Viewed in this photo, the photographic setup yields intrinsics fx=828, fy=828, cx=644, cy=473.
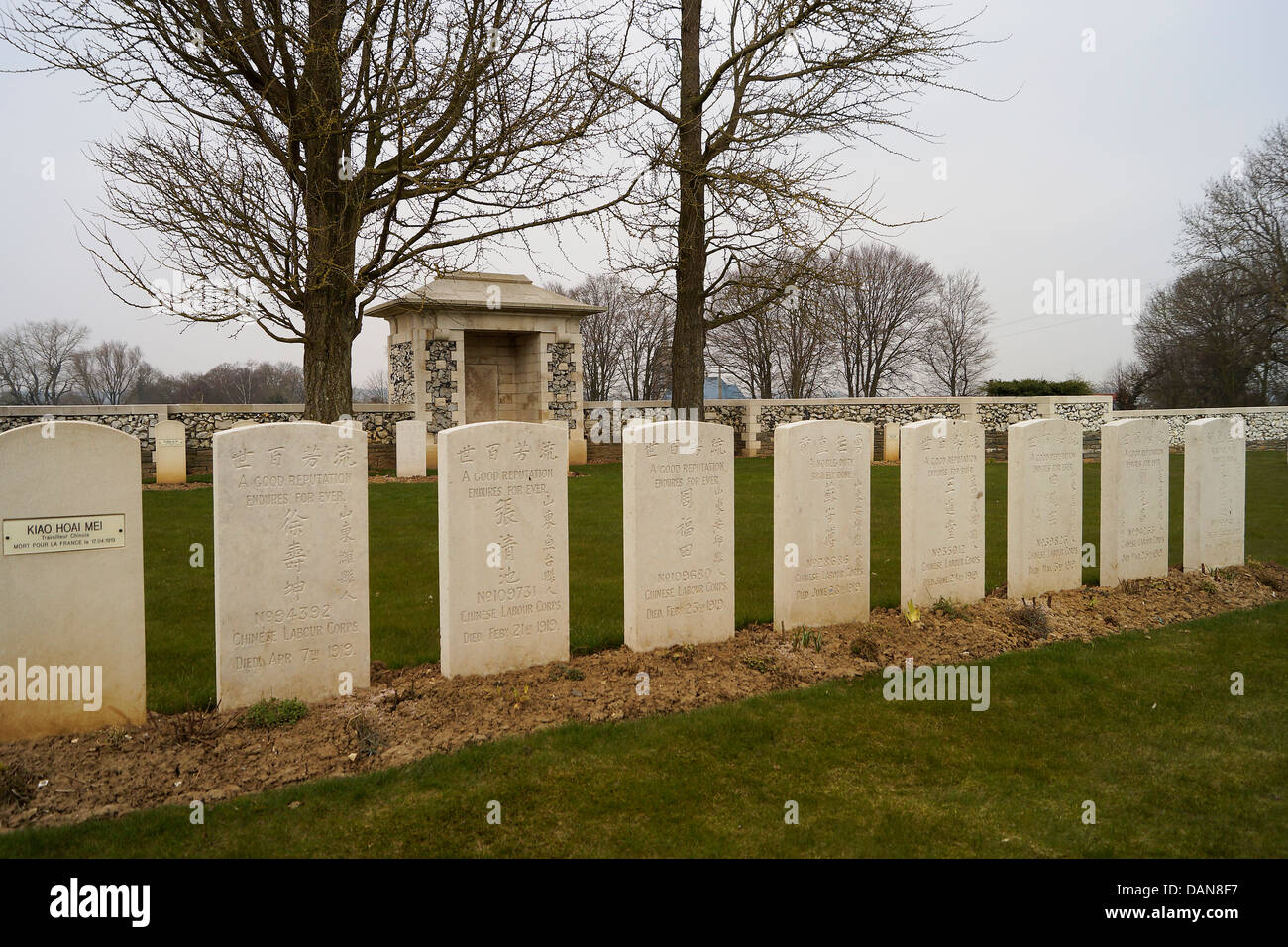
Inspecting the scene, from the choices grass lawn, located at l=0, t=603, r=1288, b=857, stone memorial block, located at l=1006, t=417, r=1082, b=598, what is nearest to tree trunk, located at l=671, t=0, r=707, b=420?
stone memorial block, located at l=1006, t=417, r=1082, b=598

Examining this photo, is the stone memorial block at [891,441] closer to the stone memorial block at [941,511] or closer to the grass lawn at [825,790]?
the stone memorial block at [941,511]

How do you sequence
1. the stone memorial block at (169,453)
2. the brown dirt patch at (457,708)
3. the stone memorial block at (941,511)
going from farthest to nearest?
the stone memorial block at (169,453)
the stone memorial block at (941,511)
the brown dirt patch at (457,708)

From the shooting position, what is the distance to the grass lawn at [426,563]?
230 inches

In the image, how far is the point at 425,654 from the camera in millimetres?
5754

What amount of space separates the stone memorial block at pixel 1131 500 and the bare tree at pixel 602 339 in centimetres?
3868

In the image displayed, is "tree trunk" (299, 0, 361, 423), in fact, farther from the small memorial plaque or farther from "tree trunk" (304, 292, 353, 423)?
the small memorial plaque

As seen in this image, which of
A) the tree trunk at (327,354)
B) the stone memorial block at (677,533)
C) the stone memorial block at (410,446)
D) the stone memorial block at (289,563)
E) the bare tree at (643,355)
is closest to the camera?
the stone memorial block at (289,563)

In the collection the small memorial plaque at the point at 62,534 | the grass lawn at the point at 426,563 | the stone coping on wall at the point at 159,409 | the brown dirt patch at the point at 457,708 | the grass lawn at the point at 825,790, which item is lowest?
the grass lawn at the point at 825,790

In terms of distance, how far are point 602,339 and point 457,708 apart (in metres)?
42.9

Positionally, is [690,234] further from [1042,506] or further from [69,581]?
[69,581]

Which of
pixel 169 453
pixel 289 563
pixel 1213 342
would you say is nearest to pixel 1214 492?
pixel 289 563

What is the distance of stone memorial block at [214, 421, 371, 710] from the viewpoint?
4.67 m

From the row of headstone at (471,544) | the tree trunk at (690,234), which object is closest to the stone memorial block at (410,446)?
the tree trunk at (690,234)
